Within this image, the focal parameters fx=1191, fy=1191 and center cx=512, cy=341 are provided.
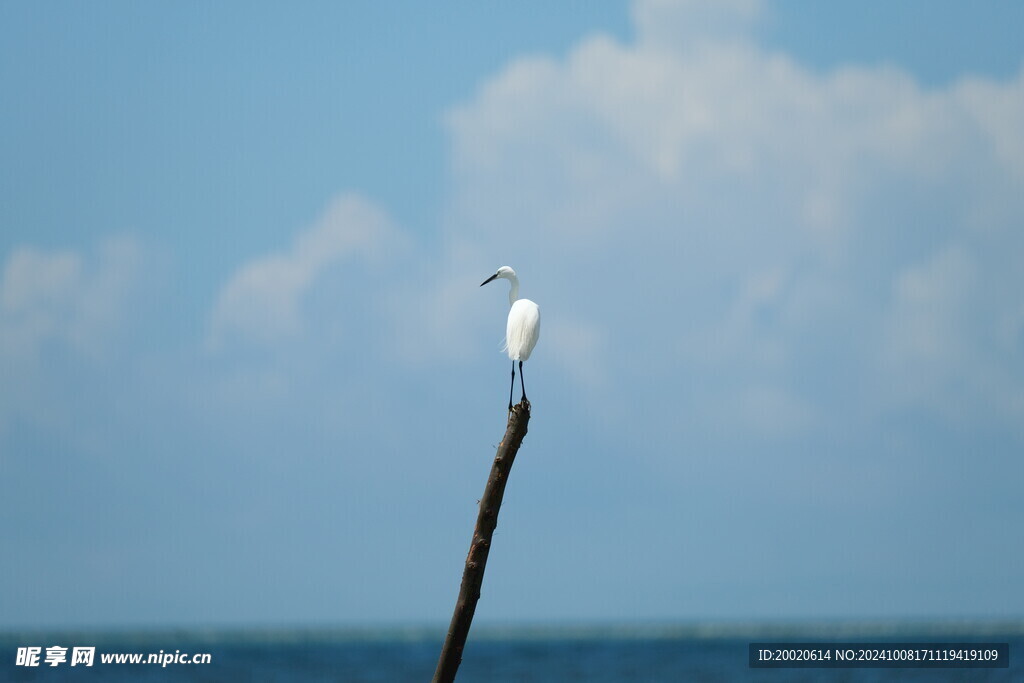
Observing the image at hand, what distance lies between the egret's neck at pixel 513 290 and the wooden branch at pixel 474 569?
480 cm

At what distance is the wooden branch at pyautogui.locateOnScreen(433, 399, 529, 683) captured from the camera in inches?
295

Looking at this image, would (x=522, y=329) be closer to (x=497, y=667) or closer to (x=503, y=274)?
(x=503, y=274)

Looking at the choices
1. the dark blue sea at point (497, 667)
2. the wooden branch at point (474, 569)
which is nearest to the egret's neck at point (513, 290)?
the wooden branch at point (474, 569)

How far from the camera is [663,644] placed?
2621 inches

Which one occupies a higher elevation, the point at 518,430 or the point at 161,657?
the point at 161,657

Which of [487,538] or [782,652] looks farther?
[782,652]

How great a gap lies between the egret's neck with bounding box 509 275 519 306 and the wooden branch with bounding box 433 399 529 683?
4.80 metres

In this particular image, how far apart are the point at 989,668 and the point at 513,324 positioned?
113 ft

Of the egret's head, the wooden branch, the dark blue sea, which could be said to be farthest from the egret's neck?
the dark blue sea

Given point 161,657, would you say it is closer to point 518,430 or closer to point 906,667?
point 906,667

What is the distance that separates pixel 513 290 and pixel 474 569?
536 centimetres

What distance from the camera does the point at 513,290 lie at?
1252 cm

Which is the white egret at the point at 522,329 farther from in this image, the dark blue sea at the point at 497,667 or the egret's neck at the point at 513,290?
the dark blue sea at the point at 497,667

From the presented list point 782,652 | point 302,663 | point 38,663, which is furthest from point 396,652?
point 782,652
